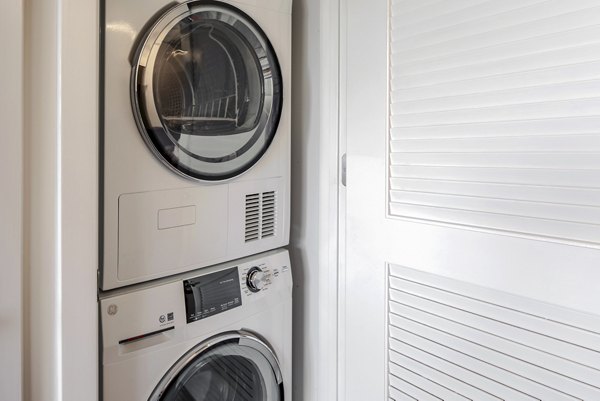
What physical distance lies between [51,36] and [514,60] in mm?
1073

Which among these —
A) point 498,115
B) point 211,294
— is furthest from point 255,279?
point 498,115

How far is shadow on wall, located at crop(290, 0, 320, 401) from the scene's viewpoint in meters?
1.50

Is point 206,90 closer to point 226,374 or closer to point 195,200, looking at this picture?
point 195,200

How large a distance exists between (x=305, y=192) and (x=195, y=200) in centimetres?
50

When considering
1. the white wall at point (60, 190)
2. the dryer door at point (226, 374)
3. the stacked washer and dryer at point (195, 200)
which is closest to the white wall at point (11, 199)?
the white wall at point (60, 190)

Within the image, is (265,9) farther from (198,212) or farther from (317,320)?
(317,320)

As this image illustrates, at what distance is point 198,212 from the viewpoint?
1.21 meters

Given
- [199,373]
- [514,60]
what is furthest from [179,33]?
[199,373]

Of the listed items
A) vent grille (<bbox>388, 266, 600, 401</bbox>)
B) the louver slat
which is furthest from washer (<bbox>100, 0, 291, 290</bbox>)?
vent grille (<bbox>388, 266, 600, 401</bbox>)

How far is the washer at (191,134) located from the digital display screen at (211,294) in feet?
0.17

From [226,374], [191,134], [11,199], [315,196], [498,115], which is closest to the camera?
[11,199]

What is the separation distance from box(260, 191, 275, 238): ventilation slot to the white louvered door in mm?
281

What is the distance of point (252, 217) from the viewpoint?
137cm

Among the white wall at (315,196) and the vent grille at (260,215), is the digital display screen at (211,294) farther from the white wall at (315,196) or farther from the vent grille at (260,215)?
the white wall at (315,196)
